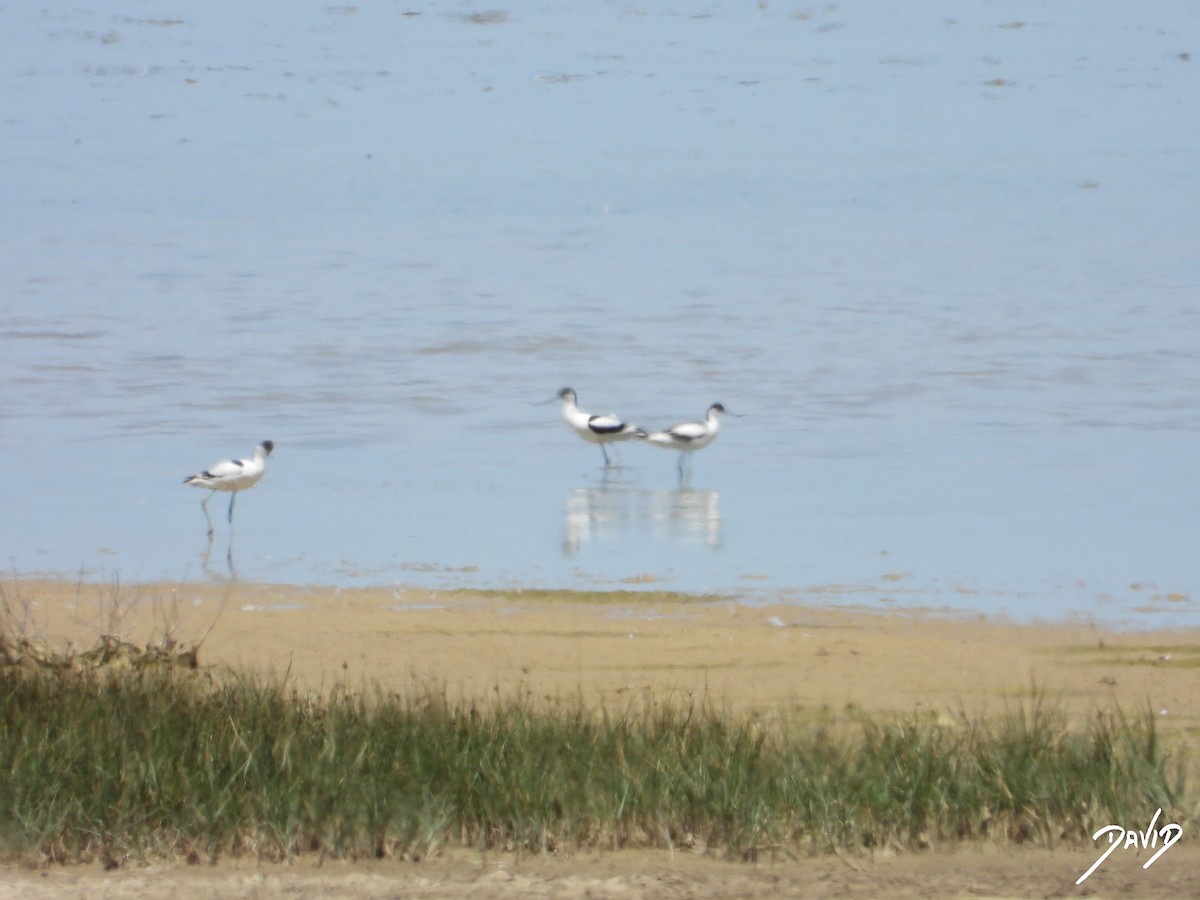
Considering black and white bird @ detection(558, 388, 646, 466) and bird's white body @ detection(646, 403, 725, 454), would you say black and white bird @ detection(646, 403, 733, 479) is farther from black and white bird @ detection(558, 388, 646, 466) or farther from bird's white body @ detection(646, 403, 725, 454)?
black and white bird @ detection(558, 388, 646, 466)

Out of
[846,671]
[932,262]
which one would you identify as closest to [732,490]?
[846,671]

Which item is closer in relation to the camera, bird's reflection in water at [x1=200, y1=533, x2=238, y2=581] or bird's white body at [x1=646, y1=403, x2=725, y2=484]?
bird's reflection in water at [x1=200, y1=533, x2=238, y2=581]

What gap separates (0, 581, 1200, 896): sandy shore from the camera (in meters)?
6.09

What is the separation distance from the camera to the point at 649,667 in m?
9.47

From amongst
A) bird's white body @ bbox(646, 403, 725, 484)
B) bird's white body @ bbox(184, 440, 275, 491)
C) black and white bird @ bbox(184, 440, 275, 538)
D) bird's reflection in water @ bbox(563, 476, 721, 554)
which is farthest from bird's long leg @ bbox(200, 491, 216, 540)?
bird's white body @ bbox(646, 403, 725, 484)

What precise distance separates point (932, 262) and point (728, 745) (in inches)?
1113

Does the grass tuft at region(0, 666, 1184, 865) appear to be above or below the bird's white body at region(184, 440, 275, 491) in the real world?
below

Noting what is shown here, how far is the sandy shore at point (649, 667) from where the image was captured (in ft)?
20.0

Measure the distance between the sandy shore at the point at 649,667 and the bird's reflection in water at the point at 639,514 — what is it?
2210 millimetres

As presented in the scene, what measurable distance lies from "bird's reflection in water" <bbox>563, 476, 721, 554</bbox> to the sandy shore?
7.25 feet

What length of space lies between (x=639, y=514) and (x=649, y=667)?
5231mm

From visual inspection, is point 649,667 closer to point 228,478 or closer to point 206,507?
point 228,478

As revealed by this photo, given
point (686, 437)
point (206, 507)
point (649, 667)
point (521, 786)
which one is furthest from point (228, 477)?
point (521, 786)

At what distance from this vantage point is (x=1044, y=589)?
38.0 ft
